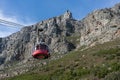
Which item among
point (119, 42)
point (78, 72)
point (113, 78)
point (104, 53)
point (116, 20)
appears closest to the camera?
point (113, 78)

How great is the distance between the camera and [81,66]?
4710 inches

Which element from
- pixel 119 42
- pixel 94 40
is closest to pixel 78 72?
pixel 119 42

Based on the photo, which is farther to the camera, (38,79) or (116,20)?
(116,20)

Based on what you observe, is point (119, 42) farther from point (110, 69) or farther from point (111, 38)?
point (110, 69)

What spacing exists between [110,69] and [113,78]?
22.4m

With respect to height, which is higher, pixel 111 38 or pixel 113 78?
pixel 111 38

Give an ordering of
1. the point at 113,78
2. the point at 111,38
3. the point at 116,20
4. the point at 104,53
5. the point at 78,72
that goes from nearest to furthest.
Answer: the point at 113,78
the point at 78,72
the point at 104,53
the point at 111,38
the point at 116,20

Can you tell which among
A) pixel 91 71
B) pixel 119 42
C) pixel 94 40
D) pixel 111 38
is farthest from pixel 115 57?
pixel 94 40

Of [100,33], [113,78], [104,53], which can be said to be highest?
[100,33]

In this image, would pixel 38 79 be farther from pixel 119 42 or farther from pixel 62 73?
pixel 119 42

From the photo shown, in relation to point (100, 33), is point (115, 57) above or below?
below

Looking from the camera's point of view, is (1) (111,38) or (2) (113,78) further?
(1) (111,38)

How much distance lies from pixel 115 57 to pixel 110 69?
20.4 m

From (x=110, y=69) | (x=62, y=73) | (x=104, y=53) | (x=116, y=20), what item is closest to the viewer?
(x=110, y=69)
